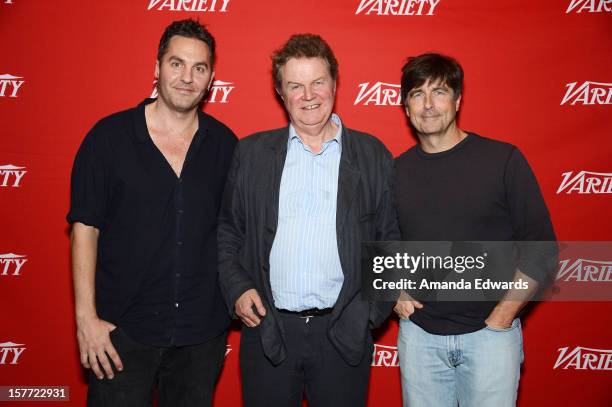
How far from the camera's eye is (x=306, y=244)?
67.6 inches

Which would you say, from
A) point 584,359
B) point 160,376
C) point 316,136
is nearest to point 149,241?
point 160,376

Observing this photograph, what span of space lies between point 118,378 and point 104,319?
0.75 ft

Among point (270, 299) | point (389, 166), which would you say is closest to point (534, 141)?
point (389, 166)

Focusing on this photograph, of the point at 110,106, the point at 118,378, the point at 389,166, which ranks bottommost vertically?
the point at 118,378

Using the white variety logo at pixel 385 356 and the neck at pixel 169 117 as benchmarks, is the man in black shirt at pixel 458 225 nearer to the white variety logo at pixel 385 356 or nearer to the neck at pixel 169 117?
the white variety logo at pixel 385 356

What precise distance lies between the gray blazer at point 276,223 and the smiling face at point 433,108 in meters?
0.20

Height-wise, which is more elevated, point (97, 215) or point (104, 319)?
Answer: point (97, 215)

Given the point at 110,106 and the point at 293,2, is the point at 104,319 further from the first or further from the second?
the point at 293,2

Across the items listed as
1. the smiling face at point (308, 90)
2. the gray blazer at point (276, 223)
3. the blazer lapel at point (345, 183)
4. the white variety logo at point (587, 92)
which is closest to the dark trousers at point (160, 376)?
the gray blazer at point (276, 223)

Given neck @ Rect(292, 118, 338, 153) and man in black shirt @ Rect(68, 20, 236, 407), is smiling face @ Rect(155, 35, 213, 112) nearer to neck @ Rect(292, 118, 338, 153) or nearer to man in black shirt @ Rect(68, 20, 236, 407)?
man in black shirt @ Rect(68, 20, 236, 407)

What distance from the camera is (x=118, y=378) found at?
1.76 metres

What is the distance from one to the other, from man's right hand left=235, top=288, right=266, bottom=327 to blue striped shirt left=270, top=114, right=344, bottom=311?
0.07 meters

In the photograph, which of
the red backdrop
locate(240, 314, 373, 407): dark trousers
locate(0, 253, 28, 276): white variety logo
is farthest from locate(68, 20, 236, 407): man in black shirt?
locate(0, 253, 28, 276): white variety logo

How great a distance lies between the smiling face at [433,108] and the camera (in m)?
1.81
